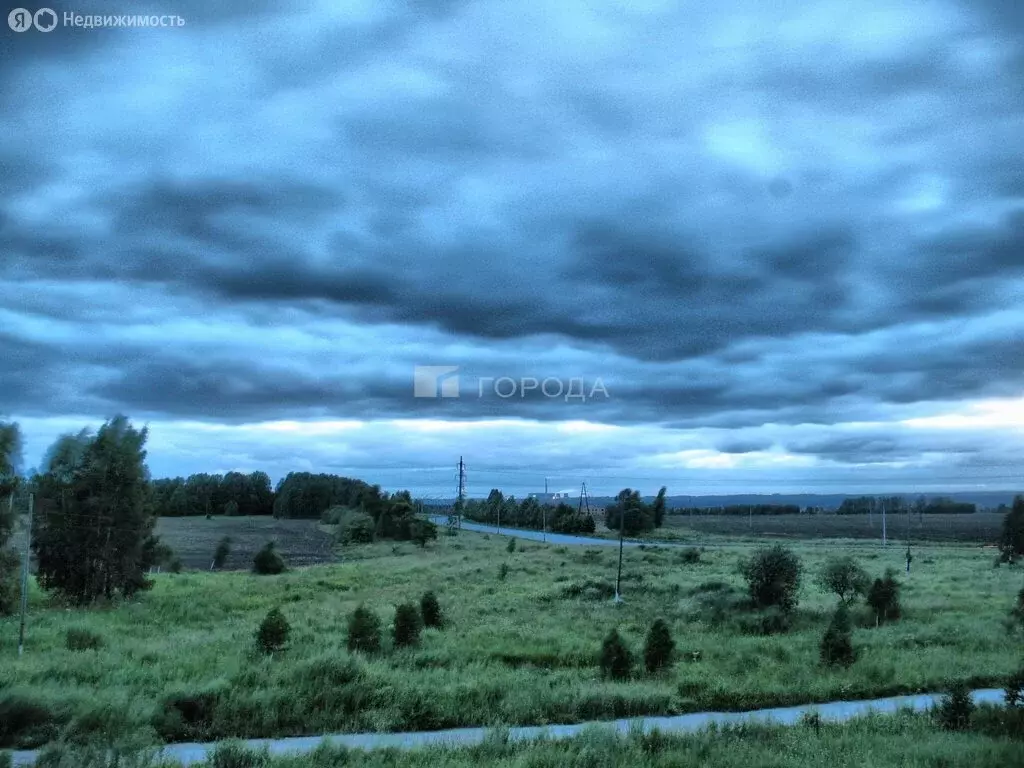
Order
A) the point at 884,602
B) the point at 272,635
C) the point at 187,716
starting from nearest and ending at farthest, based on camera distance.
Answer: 1. the point at 187,716
2. the point at 272,635
3. the point at 884,602

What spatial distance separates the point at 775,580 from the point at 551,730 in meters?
21.1

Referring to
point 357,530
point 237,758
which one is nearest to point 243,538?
point 357,530

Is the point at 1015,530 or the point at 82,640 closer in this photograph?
the point at 82,640

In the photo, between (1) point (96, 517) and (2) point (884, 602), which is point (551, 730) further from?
Answer: (1) point (96, 517)

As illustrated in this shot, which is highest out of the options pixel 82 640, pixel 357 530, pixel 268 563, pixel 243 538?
pixel 82 640

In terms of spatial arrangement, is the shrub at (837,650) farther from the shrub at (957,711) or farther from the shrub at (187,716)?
the shrub at (187,716)

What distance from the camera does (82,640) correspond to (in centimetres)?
2336

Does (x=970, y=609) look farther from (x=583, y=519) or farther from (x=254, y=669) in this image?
(x=583, y=519)

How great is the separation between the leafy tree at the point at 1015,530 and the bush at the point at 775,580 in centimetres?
1708

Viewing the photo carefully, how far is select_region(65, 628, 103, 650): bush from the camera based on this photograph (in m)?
22.8

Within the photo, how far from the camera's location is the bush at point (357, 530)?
3388 inches

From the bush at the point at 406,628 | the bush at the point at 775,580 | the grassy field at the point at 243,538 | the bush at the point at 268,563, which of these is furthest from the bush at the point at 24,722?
the grassy field at the point at 243,538

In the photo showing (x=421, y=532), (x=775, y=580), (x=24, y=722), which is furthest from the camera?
(x=421, y=532)

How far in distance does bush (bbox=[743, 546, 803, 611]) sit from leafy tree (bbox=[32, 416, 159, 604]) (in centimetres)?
2579
